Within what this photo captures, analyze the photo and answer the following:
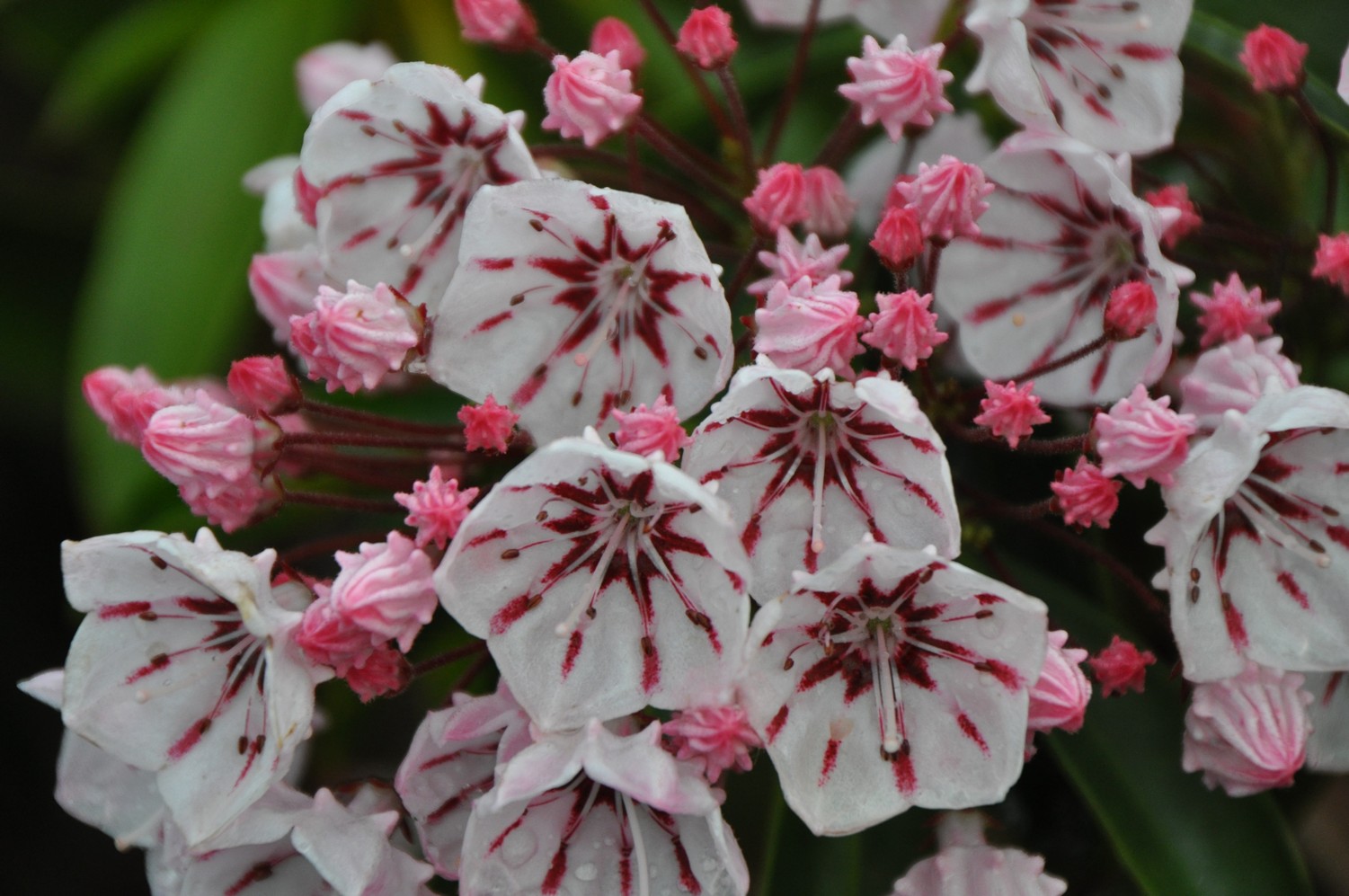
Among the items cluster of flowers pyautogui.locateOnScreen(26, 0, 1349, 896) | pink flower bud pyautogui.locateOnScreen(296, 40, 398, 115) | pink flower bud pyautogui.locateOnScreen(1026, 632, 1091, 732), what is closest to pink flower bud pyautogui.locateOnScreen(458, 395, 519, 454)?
cluster of flowers pyautogui.locateOnScreen(26, 0, 1349, 896)

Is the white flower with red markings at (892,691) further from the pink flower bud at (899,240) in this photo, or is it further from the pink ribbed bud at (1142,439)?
the pink flower bud at (899,240)

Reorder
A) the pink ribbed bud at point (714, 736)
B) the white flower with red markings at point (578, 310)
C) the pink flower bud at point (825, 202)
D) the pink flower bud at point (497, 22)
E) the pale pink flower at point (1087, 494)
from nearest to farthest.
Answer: the pink ribbed bud at point (714, 736) → the pale pink flower at point (1087, 494) → the white flower with red markings at point (578, 310) → the pink flower bud at point (825, 202) → the pink flower bud at point (497, 22)

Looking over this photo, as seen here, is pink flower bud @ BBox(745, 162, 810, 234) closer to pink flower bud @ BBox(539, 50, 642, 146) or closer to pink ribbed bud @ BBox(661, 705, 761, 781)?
pink flower bud @ BBox(539, 50, 642, 146)

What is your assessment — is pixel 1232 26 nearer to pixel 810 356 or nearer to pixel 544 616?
pixel 810 356

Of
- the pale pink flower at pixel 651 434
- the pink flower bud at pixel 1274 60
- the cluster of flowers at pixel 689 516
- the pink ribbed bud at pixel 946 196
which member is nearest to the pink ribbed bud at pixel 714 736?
the cluster of flowers at pixel 689 516

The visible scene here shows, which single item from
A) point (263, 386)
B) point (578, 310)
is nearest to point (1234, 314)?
point (578, 310)

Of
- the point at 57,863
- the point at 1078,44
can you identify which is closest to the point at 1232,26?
the point at 1078,44

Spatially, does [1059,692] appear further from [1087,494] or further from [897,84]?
[897,84]
